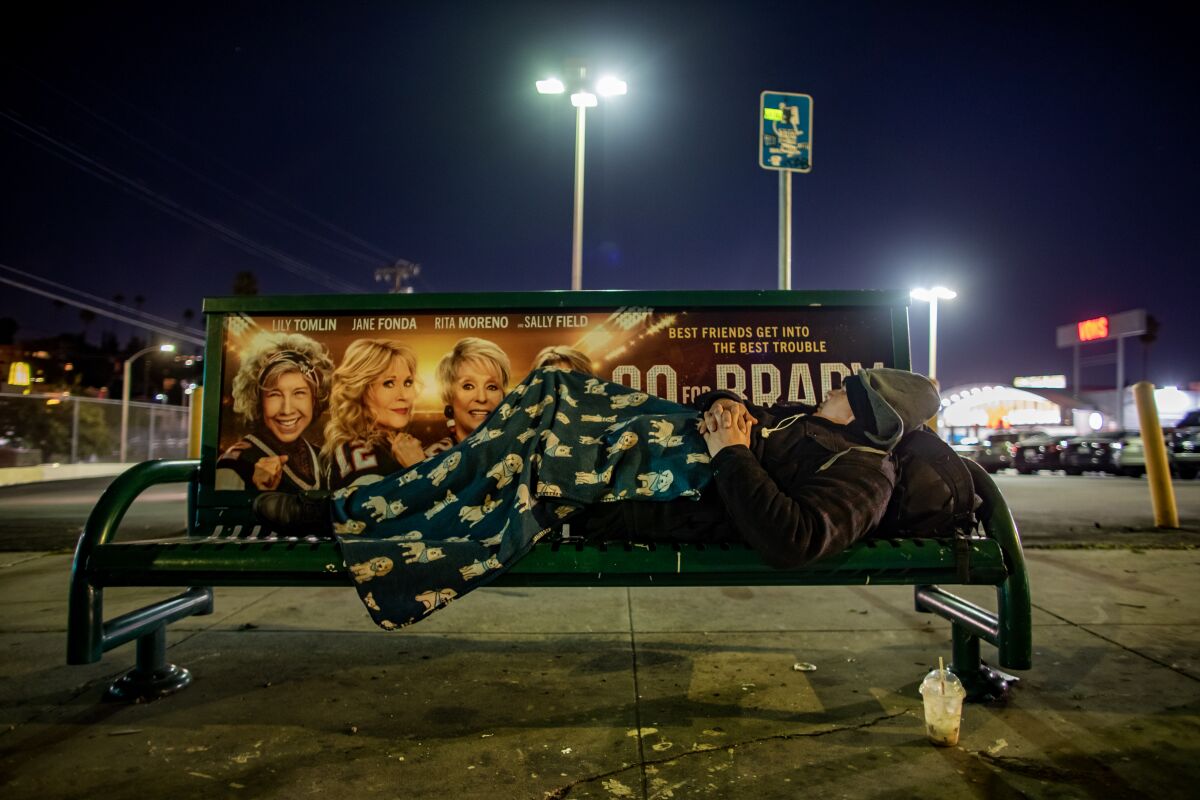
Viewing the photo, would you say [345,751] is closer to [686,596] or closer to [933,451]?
[933,451]

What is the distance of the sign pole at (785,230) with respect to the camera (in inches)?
388

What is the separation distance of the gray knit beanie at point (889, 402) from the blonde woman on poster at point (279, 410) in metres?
Answer: 2.41

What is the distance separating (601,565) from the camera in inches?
93.2

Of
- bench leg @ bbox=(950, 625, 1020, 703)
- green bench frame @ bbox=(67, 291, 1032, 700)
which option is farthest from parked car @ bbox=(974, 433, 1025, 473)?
green bench frame @ bbox=(67, 291, 1032, 700)

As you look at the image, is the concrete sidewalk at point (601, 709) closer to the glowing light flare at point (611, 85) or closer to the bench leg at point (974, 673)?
the bench leg at point (974, 673)

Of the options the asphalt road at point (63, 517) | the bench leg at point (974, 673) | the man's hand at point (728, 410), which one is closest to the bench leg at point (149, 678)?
the man's hand at point (728, 410)

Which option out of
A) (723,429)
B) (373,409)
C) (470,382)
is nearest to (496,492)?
(723,429)

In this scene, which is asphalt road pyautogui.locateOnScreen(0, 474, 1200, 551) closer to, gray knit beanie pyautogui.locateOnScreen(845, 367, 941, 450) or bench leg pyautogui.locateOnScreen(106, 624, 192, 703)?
bench leg pyautogui.locateOnScreen(106, 624, 192, 703)

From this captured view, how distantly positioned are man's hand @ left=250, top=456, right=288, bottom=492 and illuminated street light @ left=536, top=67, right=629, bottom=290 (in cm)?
772

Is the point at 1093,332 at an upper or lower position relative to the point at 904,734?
upper

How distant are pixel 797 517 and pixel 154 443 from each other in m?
28.1

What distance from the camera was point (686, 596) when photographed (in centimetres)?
489

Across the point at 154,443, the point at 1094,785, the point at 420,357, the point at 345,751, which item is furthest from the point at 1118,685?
the point at 154,443

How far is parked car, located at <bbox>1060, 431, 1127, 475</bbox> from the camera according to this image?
19.9 m
